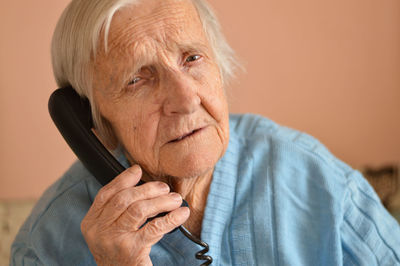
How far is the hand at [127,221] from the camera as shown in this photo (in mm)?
974

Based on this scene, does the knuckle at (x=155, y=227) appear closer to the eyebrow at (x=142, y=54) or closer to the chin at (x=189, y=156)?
the chin at (x=189, y=156)

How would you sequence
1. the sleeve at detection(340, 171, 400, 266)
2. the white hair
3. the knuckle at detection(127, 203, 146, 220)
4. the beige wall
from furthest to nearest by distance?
the beige wall
the sleeve at detection(340, 171, 400, 266)
the white hair
the knuckle at detection(127, 203, 146, 220)

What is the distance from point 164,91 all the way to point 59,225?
497mm

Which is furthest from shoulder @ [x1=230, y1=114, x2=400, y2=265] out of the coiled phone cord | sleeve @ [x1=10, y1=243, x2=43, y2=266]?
sleeve @ [x1=10, y1=243, x2=43, y2=266]

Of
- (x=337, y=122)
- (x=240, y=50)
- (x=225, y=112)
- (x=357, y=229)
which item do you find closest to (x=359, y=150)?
(x=337, y=122)

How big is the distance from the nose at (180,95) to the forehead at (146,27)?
0.08 meters

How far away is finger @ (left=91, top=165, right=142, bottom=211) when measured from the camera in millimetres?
993

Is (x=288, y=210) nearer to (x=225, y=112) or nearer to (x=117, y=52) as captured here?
(x=225, y=112)

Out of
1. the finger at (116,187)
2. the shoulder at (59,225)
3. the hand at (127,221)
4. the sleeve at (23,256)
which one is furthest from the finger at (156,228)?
the sleeve at (23,256)

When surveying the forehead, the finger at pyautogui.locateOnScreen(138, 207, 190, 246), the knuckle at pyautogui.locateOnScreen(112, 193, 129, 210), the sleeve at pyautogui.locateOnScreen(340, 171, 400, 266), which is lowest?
the sleeve at pyautogui.locateOnScreen(340, 171, 400, 266)

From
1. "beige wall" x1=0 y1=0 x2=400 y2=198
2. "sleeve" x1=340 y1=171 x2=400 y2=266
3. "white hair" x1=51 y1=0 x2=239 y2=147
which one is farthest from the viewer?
"beige wall" x1=0 y1=0 x2=400 y2=198

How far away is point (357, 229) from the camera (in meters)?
1.20

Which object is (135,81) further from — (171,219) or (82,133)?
(171,219)

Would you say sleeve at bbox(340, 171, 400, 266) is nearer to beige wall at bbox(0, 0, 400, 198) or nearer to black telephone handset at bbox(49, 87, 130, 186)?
black telephone handset at bbox(49, 87, 130, 186)
